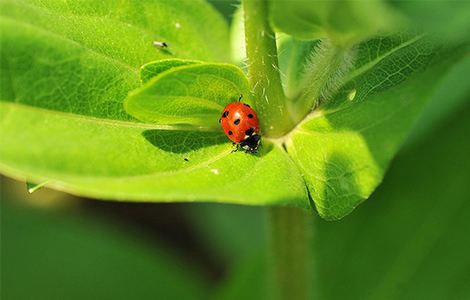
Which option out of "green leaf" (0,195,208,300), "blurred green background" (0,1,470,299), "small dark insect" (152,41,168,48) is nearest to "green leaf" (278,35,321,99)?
"small dark insect" (152,41,168,48)

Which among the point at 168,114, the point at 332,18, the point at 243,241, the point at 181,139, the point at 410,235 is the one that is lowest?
the point at 243,241

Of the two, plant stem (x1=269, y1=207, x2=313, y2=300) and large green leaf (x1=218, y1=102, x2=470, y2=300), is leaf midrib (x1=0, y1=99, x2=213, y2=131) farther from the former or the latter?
large green leaf (x1=218, y1=102, x2=470, y2=300)

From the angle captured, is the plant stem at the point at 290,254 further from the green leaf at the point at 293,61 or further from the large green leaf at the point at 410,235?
the large green leaf at the point at 410,235

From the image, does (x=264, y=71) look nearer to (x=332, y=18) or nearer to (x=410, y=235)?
(x=332, y=18)

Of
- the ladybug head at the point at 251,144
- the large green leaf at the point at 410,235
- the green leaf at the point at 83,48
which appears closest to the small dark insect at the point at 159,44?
the green leaf at the point at 83,48

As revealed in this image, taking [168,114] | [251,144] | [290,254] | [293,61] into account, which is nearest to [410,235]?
[290,254]
